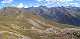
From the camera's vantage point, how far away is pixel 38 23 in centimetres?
18750

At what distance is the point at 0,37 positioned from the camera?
70.6m

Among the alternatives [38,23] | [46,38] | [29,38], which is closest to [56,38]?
[46,38]

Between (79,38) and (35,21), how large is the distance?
436ft

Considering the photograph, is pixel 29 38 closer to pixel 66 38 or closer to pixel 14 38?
pixel 14 38

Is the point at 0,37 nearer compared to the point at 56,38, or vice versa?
the point at 0,37

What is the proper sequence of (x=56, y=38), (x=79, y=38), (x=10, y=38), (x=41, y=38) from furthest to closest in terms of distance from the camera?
1. (x=41, y=38)
2. (x=56, y=38)
3. (x=10, y=38)
4. (x=79, y=38)

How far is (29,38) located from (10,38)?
20.2 metres

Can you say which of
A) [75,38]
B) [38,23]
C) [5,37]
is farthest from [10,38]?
[38,23]

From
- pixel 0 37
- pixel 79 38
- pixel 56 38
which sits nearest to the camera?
pixel 79 38

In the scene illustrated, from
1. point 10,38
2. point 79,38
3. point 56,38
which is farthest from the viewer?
point 56,38

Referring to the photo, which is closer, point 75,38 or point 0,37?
point 75,38

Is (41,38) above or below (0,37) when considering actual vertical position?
below

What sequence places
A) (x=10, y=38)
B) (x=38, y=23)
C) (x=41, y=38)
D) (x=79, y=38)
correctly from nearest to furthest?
(x=79, y=38) < (x=10, y=38) < (x=41, y=38) < (x=38, y=23)

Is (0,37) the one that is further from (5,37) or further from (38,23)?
(38,23)
